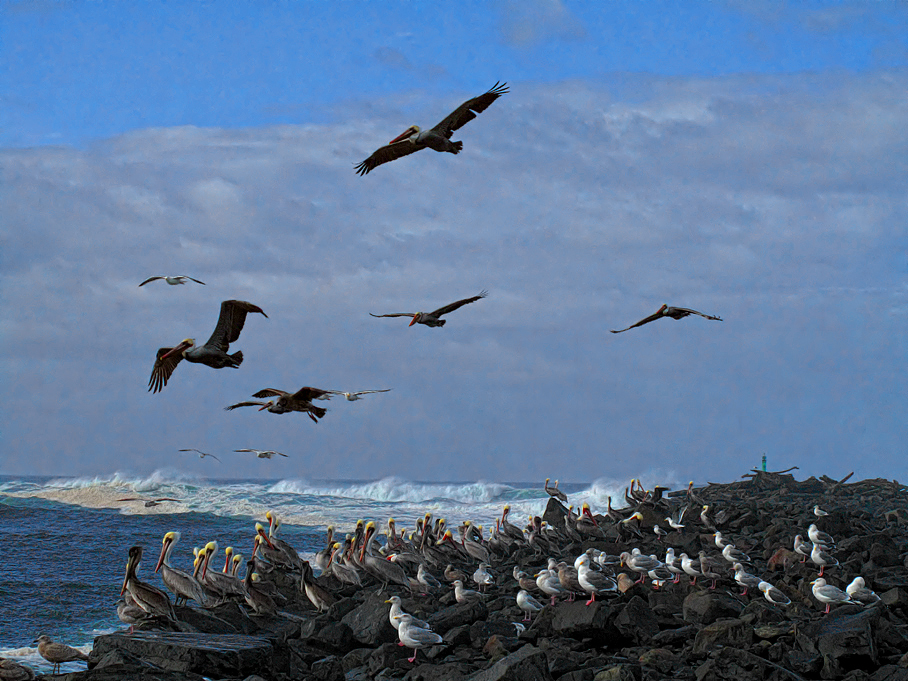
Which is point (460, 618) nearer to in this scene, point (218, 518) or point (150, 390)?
point (150, 390)

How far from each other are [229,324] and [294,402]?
58.5 inches

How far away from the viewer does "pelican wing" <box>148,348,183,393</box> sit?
14.0 meters

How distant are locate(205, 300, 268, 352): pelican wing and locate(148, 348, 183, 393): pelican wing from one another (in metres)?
0.95

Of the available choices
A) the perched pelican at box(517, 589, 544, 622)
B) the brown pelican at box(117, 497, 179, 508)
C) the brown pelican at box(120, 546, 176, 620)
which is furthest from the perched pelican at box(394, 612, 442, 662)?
the brown pelican at box(117, 497, 179, 508)

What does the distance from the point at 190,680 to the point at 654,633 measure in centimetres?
595

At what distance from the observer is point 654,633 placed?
12.2 m

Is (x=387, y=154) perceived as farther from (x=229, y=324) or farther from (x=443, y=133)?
(x=229, y=324)

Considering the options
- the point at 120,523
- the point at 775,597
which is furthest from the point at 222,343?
the point at 120,523

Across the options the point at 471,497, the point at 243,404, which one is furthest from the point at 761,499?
the point at 471,497

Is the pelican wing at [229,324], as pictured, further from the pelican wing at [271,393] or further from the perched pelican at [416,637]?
the perched pelican at [416,637]

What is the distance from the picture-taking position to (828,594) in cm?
1379

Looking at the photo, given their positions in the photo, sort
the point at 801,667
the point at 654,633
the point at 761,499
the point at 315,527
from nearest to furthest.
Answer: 1. the point at 801,667
2. the point at 654,633
3. the point at 761,499
4. the point at 315,527

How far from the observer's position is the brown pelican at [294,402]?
1343 cm

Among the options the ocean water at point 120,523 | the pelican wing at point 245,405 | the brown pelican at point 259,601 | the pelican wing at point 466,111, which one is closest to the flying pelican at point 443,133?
the pelican wing at point 466,111
